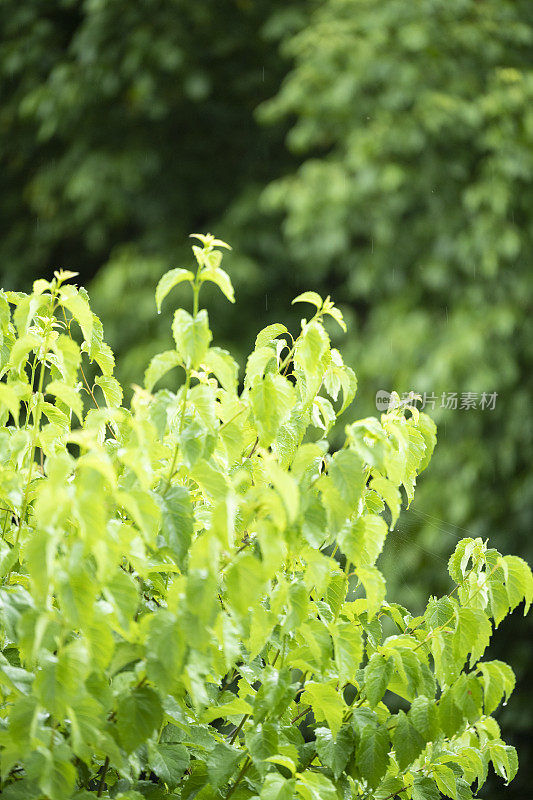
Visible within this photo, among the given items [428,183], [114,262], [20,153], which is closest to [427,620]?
[428,183]

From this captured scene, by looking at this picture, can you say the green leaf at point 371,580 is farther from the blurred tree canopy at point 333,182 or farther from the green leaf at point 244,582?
the blurred tree canopy at point 333,182

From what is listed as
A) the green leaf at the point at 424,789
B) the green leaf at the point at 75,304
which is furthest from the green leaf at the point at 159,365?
the green leaf at the point at 424,789

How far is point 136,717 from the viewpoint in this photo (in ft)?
2.23

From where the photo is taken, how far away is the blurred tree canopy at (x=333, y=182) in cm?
298

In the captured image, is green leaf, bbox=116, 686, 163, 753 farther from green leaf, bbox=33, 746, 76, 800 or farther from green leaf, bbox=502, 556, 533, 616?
green leaf, bbox=502, 556, 533, 616

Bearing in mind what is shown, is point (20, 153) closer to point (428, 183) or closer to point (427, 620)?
point (428, 183)

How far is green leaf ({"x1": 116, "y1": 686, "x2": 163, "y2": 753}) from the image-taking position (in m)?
0.68

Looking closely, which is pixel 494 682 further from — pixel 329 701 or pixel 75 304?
pixel 75 304

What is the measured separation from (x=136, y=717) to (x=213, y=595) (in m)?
0.16

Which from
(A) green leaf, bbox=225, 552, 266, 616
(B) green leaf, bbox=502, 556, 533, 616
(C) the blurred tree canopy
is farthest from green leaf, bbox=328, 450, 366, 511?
(C) the blurred tree canopy

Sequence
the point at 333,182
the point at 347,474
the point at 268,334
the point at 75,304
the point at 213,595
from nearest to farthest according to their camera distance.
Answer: the point at 213,595
the point at 347,474
the point at 75,304
the point at 268,334
the point at 333,182

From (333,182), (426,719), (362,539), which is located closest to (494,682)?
(426,719)

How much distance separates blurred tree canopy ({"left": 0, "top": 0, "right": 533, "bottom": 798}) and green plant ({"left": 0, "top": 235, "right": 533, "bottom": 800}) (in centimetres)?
205

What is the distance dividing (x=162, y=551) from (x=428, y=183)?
269cm
